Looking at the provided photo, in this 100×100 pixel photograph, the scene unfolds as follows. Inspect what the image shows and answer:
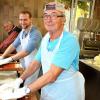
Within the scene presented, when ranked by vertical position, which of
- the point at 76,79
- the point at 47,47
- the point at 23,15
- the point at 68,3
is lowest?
the point at 76,79

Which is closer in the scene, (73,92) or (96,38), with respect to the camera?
(73,92)

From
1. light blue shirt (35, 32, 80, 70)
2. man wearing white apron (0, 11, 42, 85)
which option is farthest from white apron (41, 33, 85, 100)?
man wearing white apron (0, 11, 42, 85)

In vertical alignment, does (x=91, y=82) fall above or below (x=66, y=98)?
below

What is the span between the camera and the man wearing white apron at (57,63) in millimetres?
1393

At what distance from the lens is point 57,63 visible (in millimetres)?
1396

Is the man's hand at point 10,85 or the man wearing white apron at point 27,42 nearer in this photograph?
the man's hand at point 10,85

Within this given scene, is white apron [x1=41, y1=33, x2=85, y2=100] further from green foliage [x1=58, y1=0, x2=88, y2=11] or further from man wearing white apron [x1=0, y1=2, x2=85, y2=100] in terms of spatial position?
green foliage [x1=58, y1=0, x2=88, y2=11]

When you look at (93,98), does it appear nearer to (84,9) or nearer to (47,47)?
(47,47)

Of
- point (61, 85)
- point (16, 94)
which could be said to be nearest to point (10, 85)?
point (16, 94)

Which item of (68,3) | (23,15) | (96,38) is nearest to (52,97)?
(23,15)

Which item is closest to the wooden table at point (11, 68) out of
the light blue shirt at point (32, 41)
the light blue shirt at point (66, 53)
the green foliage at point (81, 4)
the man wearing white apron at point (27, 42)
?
the man wearing white apron at point (27, 42)

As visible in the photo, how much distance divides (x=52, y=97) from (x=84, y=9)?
4416 mm

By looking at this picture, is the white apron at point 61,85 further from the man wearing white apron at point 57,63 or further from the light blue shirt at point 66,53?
the light blue shirt at point 66,53

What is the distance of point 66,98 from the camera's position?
1639 mm
